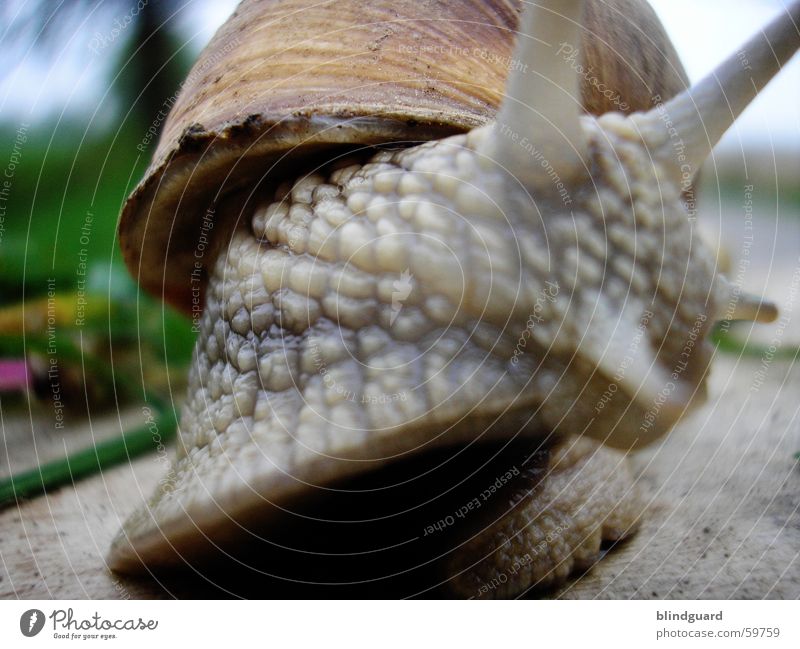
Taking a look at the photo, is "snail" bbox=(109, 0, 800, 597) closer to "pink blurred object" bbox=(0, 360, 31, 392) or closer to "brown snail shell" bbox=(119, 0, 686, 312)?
"brown snail shell" bbox=(119, 0, 686, 312)

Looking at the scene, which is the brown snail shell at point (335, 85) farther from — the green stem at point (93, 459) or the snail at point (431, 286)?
the green stem at point (93, 459)

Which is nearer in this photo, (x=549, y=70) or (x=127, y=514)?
(x=549, y=70)

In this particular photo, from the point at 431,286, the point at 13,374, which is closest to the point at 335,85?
the point at 431,286

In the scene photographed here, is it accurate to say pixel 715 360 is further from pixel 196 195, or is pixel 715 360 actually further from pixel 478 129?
pixel 196 195

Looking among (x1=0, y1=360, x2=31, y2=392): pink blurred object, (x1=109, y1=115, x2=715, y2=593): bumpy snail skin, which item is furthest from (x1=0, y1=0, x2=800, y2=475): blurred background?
(x1=109, y1=115, x2=715, y2=593): bumpy snail skin

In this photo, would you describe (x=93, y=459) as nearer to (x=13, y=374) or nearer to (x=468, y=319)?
(x=13, y=374)
